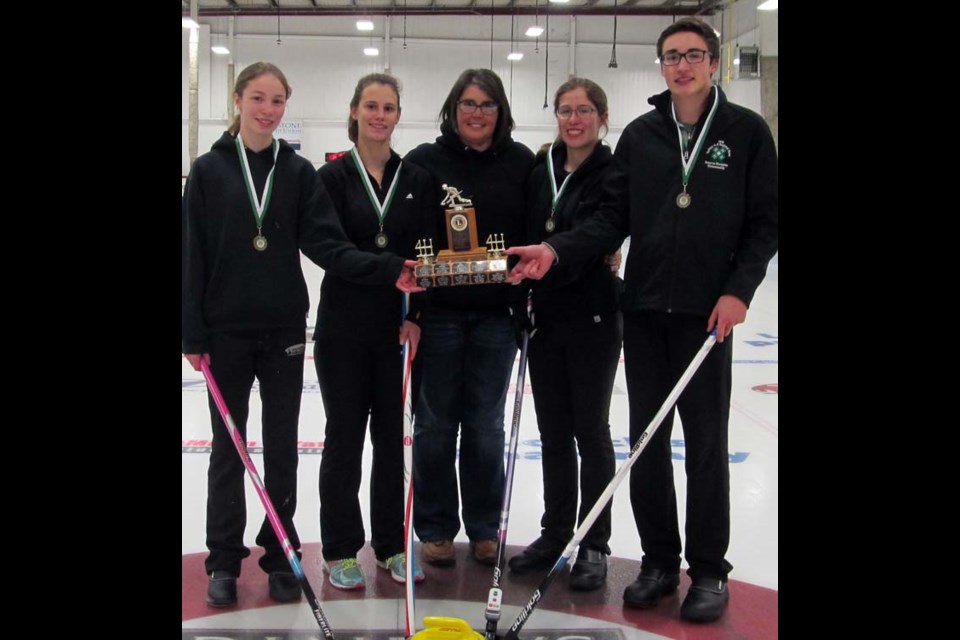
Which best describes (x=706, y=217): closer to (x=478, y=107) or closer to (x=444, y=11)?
(x=478, y=107)

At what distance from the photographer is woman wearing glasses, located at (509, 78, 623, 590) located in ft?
8.91

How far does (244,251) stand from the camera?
8.24ft

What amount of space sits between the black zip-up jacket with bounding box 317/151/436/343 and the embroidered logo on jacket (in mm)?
836

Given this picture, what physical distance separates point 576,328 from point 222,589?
1283 mm

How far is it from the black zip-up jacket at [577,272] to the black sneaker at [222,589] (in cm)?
119

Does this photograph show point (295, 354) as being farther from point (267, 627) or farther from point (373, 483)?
point (267, 627)

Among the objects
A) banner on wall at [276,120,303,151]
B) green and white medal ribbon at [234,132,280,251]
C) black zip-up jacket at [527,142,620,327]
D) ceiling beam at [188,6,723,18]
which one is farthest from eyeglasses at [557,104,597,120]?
banner on wall at [276,120,303,151]

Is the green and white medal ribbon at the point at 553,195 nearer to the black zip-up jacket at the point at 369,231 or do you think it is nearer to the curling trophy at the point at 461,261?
the curling trophy at the point at 461,261

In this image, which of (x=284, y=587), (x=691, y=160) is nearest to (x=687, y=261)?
(x=691, y=160)
